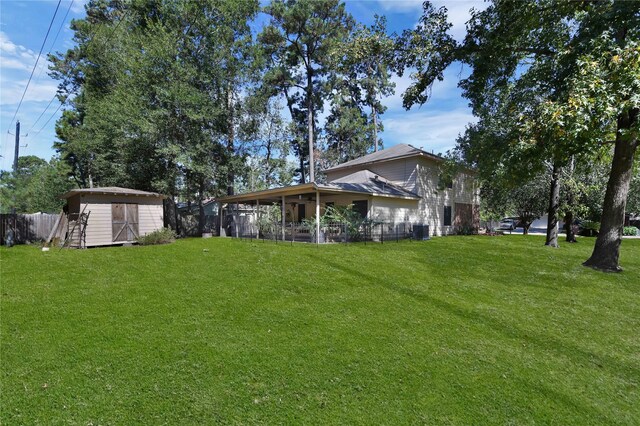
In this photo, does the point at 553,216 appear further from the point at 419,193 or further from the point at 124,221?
the point at 124,221

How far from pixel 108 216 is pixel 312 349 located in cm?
1479

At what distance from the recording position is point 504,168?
32.3 feet

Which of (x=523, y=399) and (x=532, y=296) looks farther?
(x=532, y=296)

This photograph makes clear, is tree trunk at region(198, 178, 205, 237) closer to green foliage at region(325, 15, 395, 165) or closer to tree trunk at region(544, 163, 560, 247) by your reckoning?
green foliage at region(325, 15, 395, 165)

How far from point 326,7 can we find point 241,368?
100 ft

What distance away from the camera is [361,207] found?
16891 millimetres

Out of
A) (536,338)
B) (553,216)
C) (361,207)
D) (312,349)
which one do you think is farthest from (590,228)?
(312,349)

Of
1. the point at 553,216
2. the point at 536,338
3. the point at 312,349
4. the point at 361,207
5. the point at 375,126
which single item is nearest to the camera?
the point at 312,349

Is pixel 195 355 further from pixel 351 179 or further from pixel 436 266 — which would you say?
pixel 351 179

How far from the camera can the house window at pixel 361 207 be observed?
54.5 ft

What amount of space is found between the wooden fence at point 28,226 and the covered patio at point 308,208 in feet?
30.0

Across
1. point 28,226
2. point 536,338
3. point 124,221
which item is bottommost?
point 536,338

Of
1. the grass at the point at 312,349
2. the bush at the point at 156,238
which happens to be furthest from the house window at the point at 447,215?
the bush at the point at 156,238

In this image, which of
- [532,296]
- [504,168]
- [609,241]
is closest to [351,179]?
[504,168]
